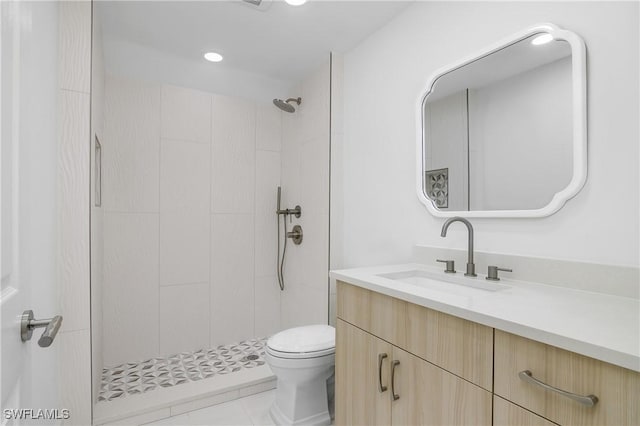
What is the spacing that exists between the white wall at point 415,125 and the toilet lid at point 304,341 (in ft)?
1.90

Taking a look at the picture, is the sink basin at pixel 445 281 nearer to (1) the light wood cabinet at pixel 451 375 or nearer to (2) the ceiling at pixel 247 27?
(1) the light wood cabinet at pixel 451 375

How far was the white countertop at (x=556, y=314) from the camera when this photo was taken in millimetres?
708

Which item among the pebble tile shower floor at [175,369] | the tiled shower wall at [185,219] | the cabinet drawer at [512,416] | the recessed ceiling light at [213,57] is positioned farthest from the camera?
the recessed ceiling light at [213,57]

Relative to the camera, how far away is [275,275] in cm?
315

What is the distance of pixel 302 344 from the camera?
1.81m

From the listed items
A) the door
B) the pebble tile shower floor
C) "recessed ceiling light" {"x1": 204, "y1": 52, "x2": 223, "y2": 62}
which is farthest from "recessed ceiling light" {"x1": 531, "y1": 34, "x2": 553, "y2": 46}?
the pebble tile shower floor

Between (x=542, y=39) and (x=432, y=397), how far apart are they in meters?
1.43

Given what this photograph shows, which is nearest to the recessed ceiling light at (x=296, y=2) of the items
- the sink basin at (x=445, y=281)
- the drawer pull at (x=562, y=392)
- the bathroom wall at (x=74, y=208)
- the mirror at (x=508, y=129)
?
the mirror at (x=508, y=129)

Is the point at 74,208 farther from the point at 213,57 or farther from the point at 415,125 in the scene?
the point at 415,125

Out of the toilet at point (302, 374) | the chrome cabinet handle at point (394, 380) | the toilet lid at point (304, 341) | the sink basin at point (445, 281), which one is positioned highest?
the sink basin at point (445, 281)

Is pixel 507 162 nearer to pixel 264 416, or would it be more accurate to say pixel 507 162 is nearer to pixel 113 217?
pixel 264 416

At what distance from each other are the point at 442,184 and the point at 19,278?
1.69 metres

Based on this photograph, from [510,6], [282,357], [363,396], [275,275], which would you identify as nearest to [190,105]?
[275,275]

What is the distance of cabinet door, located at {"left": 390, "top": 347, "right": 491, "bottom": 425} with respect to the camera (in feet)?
3.14
